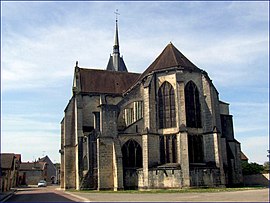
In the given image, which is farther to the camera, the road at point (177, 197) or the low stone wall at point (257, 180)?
the low stone wall at point (257, 180)

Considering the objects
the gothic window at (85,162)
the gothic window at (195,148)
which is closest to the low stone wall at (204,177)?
the gothic window at (195,148)

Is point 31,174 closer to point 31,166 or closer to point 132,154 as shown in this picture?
point 31,166

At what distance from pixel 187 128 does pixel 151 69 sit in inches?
329

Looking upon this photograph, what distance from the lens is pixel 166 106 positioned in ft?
118

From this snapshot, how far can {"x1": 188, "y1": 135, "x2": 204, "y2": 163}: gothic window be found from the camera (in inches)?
1347

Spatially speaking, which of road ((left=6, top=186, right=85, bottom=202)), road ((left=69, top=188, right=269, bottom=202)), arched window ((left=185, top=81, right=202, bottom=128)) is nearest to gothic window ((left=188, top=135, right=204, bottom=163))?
arched window ((left=185, top=81, right=202, bottom=128))

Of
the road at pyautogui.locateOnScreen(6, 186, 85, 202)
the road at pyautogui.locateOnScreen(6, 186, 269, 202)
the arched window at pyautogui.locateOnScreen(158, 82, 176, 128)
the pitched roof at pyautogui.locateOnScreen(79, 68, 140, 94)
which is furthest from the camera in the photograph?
the pitched roof at pyautogui.locateOnScreen(79, 68, 140, 94)

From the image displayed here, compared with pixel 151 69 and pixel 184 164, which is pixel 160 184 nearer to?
pixel 184 164

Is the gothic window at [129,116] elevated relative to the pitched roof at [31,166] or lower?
elevated

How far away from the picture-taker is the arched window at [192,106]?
35156 mm

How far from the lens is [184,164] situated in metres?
32.5

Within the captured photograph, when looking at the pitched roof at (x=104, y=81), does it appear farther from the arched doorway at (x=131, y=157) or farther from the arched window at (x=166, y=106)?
the arched doorway at (x=131, y=157)

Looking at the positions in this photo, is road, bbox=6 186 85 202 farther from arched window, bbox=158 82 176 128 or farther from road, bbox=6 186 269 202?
arched window, bbox=158 82 176 128

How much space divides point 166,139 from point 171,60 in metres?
8.49
